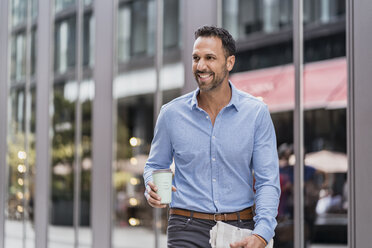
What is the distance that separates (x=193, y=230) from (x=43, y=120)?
662cm

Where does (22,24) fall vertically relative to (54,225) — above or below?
above

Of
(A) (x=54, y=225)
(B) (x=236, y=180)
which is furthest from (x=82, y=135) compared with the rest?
(B) (x=236, y=180)

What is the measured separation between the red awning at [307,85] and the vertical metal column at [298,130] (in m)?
0.06

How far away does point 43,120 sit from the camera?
9375 millimetres

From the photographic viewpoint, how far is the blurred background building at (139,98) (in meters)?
5.48

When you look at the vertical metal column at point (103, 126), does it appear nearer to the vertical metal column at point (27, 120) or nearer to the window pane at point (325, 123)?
the vertical metal column at point (27, 120)

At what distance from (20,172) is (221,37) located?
756cm

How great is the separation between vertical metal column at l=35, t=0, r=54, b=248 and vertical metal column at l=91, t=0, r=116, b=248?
130cm

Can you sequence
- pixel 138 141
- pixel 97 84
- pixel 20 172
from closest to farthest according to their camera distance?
1. pixel 138 141
2. pixel 97 84
3. pixel 20 172

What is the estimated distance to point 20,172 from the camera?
396 inches

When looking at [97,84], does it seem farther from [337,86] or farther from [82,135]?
[337,86]

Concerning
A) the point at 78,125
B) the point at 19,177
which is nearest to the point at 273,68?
the point at 78,125

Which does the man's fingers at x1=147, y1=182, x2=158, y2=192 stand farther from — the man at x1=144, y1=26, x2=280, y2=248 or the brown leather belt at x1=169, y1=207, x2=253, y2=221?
the brown leather belt at x1=169, y1=207, x2=253, y2=221

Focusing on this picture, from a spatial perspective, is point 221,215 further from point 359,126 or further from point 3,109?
point 3,109
